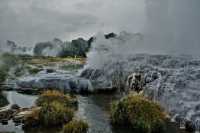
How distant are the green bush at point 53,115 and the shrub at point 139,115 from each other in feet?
16.3

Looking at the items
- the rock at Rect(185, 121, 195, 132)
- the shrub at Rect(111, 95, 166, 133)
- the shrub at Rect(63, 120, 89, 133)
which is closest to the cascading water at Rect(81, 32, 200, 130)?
the rock at Rect(185, 121, 195, 132)

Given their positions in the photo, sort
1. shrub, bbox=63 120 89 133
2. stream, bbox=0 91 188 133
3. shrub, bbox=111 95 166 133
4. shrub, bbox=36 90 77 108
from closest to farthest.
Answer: shrub, bbox=63 120 89 133
shrub, bbox=111 95 166 133
stream, bbox=0 91 188 133
shrub, bbox=36 90 77 108

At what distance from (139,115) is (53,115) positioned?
858cm

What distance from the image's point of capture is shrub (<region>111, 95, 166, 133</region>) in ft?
129

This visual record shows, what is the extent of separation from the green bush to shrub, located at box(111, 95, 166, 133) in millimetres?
4980

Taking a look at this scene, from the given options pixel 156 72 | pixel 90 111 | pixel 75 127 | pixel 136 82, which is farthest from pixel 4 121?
pixel 136 82

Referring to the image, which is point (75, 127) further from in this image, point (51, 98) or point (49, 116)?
point (51, 98)

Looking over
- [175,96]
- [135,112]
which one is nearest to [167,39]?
[175,96]

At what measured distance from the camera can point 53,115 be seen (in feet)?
137

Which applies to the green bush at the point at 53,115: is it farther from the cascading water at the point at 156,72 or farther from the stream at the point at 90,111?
the cascading water at the point at 156,72

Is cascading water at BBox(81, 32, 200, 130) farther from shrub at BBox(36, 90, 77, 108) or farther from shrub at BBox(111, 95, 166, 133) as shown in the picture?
shrub at BBox(36, 90, 77, 108)

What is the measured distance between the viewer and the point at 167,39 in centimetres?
10962

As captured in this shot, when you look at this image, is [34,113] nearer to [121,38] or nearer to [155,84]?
[155,84]

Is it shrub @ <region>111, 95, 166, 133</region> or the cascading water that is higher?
the cascading water
